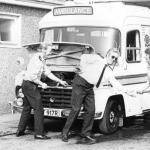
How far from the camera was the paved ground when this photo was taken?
9.27 m

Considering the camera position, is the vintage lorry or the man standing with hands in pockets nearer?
the man standing with hands in pockets

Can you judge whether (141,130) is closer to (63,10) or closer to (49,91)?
(49,91)

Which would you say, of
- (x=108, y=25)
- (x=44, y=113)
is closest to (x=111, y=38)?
(x=108, y=25)

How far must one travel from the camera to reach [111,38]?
10914 millimetres

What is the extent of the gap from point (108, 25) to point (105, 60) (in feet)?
4.37

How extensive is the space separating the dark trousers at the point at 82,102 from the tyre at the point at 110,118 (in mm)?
669

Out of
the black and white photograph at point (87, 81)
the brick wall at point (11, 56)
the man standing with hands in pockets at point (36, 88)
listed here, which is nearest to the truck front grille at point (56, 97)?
the black and white photograph at point (87, 81)

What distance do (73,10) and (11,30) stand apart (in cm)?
331

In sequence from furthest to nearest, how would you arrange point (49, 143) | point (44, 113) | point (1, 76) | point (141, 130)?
point (1, 76), point (141, 130), point (44, 113), point (49, 143)

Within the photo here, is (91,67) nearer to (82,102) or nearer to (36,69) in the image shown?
(82,102)

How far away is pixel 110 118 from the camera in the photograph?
10.7 meters

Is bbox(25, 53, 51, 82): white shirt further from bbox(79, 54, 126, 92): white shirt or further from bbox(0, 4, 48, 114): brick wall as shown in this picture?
bbox(0, 4, 48, 114): brick wall

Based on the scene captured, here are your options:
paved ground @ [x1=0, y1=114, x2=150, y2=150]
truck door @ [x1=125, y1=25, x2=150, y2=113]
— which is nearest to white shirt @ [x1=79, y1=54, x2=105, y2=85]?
paved ground @ [x1=0, y1=114, x2=150, y2=150]

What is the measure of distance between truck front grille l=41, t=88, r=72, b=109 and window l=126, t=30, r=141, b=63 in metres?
1.75
